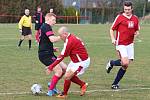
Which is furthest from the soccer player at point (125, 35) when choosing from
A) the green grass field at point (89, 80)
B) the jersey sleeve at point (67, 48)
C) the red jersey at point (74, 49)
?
the jersey sleeve at point (67, 48)

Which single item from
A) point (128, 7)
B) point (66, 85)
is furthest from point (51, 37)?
point (128, 7)

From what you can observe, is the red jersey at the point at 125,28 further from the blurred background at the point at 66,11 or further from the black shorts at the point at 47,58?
the blurred background at the point at 66,11

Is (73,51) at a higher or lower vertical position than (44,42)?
lower

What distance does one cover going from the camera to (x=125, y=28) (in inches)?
430

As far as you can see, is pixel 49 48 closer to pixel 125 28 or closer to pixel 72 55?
pixel 72 55

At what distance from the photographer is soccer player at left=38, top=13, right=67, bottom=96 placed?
9750 mm

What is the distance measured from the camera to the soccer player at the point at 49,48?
9.75 meters

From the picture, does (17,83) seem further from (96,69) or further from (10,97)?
(96,69)

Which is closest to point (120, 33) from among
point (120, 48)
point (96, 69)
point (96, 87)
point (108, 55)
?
point (120, 48)

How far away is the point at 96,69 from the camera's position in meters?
14.6

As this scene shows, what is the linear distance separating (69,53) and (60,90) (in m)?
1.35

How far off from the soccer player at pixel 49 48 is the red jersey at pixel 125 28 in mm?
1734

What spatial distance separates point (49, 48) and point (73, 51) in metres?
0.75

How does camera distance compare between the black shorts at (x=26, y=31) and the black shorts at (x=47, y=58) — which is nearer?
the black shorts at (x=47, y=58)
